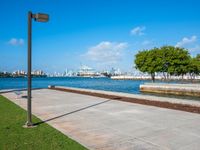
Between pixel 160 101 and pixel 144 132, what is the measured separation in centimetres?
839

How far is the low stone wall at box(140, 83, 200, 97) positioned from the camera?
1298 inches

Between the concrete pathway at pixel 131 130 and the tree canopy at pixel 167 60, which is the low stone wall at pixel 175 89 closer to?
the tree canopy at pixel 167 60

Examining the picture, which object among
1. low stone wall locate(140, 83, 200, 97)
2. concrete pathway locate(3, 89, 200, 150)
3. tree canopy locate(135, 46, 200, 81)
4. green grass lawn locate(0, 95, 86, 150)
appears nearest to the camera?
green grass lawn locate(0, 95, 86, 150)

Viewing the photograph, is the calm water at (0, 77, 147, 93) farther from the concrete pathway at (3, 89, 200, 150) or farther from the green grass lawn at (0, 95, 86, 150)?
the green grass lawn at (0, 95, 86, 150)

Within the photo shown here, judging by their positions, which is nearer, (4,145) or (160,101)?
(4,145)

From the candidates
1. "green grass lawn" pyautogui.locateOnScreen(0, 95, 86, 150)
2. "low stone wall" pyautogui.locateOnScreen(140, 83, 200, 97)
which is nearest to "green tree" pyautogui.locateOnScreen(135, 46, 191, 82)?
"low stone wall" pyautogui.locateOnScreen(140, 83, 200, 97)

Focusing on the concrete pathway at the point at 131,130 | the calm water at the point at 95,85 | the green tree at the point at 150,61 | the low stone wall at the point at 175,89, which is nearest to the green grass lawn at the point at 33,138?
the concrete pathway at the point at 131,130

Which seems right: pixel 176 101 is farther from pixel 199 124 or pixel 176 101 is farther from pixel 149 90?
pixel 149 90

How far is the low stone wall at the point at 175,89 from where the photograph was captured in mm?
32981

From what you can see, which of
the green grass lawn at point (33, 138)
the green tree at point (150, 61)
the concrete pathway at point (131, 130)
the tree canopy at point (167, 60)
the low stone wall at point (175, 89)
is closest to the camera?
the green grass lawn at point (33, 138)

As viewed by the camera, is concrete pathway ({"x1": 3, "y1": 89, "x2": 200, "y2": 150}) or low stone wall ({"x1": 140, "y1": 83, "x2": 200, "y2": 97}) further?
low stone wall ({"x1": 140, "y1": 83, "x2": 200, "y2": 97})

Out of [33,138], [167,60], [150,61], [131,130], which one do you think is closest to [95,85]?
[150,61]

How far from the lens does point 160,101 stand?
607 inches

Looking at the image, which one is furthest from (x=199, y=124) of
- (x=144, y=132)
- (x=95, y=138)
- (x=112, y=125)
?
(x=95, y=138)
